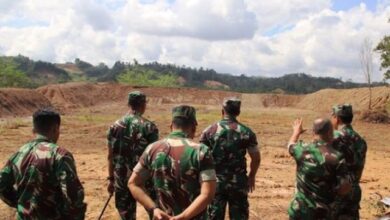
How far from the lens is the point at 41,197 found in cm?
394

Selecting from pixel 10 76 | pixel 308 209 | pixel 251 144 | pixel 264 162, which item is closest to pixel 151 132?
pixel 251 144

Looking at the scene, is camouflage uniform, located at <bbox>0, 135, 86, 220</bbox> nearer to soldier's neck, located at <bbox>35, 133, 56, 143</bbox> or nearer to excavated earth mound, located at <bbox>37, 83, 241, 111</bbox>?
soldier's neck, located at <bbox>35, 133, 56, 143</bbox>

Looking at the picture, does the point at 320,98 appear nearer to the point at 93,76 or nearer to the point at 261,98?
the point at 261,98

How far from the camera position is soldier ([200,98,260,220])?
19.6 ft

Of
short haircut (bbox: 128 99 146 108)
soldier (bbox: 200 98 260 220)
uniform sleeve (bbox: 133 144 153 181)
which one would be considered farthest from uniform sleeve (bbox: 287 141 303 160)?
short haircut (bbox: 128 99 146 108)

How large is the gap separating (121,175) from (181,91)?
151 ft

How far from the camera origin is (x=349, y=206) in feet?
19.2

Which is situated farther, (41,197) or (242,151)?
(242,151)

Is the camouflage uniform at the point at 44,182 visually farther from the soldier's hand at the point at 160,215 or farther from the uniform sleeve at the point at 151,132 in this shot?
the uniform sleeve at the point at 151,132

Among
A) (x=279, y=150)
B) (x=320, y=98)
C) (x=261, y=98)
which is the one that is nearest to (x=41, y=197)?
(x=279, y=150)

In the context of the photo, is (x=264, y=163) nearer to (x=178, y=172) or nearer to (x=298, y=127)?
(x=298, y=127)

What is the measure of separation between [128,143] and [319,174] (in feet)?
8.42

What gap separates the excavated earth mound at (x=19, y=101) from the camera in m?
36.8

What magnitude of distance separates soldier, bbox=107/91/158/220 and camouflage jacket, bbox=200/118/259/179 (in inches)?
36.6
